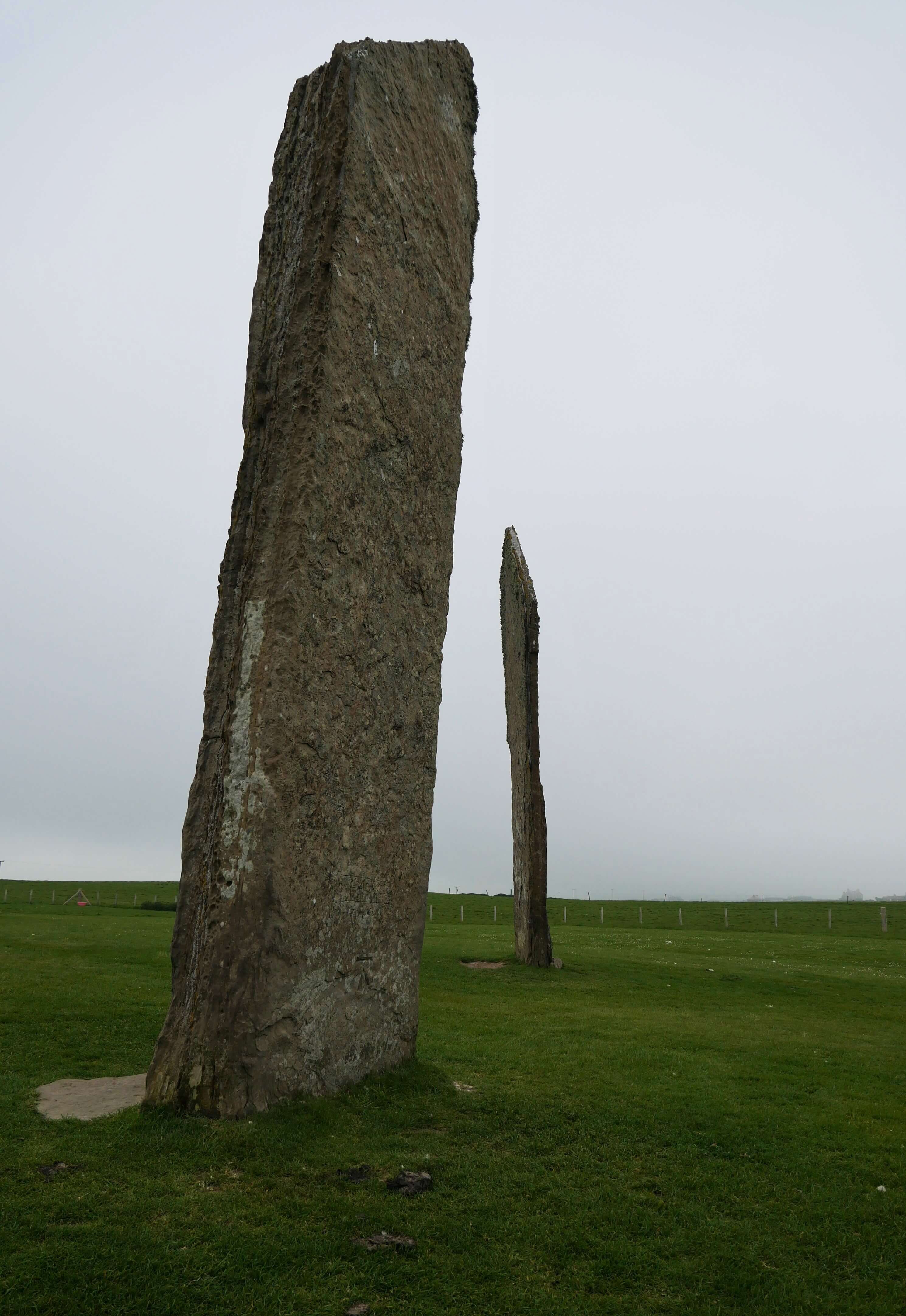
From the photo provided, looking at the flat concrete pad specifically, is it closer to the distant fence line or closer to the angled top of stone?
the angled top of stone

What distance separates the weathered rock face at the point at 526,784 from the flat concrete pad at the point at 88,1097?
923 centimetres

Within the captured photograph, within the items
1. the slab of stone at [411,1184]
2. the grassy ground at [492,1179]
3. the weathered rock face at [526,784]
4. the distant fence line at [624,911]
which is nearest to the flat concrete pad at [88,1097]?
the grassy ground at [492,1179]

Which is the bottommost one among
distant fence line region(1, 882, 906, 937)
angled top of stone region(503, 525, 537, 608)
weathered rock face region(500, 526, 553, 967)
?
distant fence line region(1, 882, 906, 937)

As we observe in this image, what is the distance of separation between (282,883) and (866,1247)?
3469mm

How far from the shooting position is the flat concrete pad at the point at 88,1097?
5.21 m

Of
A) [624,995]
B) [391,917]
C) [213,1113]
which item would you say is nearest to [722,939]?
[624,995]

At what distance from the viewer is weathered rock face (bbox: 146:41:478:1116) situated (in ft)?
17.2

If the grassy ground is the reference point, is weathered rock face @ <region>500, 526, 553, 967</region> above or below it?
above

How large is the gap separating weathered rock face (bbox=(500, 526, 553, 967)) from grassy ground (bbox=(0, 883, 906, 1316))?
5293mm

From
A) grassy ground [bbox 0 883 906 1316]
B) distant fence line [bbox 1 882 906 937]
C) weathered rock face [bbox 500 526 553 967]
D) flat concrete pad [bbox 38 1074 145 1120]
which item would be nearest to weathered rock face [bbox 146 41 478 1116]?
flat concrete pad [bbox 38 1074 145 1120]

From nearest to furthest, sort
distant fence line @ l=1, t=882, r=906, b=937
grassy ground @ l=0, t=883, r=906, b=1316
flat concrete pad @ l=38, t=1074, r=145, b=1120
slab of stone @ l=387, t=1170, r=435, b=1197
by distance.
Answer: grassy ground @ l=0, t=883, r=906, b=1316 < slab of stone @ l=387, t=1170, r=435, b=1197 < flat concrete pad @ l=38, t=1074, r=145, b=1120 < distant fence line @ l=1, t=882, r=906, b=937

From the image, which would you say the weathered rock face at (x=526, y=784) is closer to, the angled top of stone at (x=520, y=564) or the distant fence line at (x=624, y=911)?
the angled top of stone at (x=520, y=564)

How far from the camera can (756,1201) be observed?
15.6ft

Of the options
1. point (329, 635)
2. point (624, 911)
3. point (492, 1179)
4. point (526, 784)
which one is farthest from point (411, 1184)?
point (624, 911)
